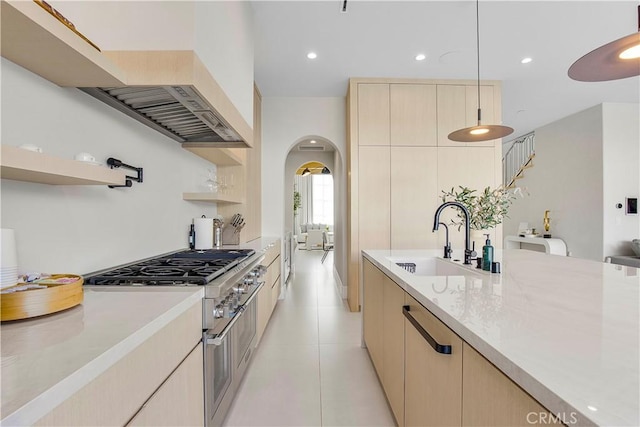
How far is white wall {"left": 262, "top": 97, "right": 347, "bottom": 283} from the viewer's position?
425 centimetres

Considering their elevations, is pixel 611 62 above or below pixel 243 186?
above

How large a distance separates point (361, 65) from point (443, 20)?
40.5 inches

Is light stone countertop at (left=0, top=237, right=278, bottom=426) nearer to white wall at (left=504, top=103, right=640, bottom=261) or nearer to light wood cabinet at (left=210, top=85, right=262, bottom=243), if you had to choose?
light wood cabinet at (left=210, top=85, right=262, bottom=243)

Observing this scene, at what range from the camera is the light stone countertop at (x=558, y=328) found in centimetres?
48

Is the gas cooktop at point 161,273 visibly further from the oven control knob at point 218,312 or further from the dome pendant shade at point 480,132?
the dome pendant shade at point 480,132

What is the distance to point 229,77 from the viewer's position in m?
1.76

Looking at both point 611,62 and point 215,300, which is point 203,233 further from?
point 611,62

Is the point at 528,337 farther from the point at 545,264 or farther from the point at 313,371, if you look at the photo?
the point at 313,371

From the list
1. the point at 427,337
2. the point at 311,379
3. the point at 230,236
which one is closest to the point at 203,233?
the point at 230,236

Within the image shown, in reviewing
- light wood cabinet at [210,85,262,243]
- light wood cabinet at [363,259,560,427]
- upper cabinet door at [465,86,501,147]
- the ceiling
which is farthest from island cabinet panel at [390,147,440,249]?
light wood cabinet at [363,259,560,427]

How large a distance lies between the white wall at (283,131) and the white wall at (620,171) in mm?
4294

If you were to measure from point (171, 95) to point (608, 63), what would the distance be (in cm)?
201

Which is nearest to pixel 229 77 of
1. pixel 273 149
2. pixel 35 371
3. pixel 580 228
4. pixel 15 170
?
pixel 15 170

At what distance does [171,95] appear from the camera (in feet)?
4.58
